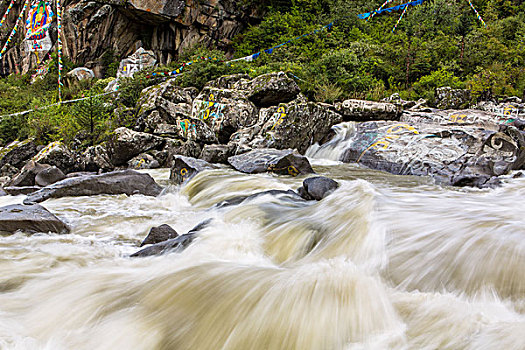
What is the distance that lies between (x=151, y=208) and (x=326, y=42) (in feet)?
49.1

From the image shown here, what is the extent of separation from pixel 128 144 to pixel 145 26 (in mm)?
16271

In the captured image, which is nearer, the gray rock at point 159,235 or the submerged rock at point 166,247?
the submerged rock at point 166,247

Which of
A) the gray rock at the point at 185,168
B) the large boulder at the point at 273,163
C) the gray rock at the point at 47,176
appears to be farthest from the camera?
the gray rock at the point at 47,176

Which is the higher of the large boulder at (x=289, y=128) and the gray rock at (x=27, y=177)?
the large boulder at (x=289, y=128)

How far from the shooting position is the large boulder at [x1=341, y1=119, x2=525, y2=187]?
6.48m

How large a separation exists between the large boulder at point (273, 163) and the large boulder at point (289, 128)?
1259 mm

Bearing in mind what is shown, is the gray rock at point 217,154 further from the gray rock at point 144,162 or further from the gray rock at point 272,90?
the gray rock at point 272,90

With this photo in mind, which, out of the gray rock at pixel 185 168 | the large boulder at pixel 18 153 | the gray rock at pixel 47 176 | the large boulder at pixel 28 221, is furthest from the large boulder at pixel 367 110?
the large boulder at pixel 18 153

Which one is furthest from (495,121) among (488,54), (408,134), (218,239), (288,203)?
(218,239)

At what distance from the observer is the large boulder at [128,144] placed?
980 cm

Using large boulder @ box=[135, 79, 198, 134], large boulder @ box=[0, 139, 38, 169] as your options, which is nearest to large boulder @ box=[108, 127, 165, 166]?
large boulder @ box=[135, 79, 198, 134]

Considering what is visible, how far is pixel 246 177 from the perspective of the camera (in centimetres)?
670

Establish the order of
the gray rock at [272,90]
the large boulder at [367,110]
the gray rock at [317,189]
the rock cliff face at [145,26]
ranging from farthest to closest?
the rock cliff face at [145,26], the large boulder at [367,110], the gray rock at [272,90], the gray rock at [317,189]

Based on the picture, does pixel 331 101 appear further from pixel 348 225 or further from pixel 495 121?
pixel 348 225
